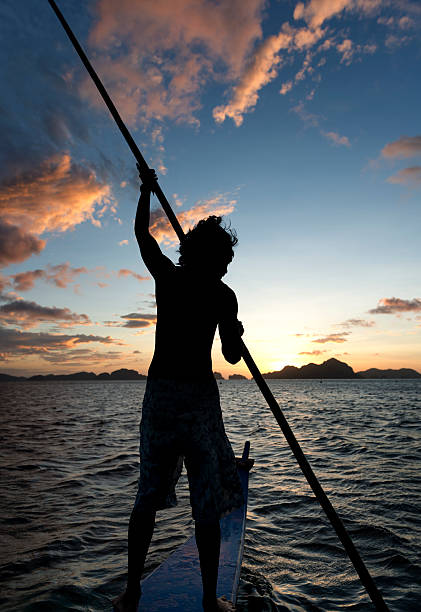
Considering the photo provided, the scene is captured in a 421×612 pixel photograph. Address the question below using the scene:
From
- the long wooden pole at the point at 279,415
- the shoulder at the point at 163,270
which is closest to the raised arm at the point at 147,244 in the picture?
the shoulder at the point at 163,270

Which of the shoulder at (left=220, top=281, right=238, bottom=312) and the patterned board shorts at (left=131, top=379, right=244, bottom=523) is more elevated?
the shoulder at (left=220, top=281, right=238, bottom=312)

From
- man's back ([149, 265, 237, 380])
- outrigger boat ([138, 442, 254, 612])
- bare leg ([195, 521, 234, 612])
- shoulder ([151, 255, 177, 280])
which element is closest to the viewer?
bare leg ([195, 521, 234, 612])

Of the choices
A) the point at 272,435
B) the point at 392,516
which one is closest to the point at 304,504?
the point at 392,516

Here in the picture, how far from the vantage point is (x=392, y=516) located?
6.11 m

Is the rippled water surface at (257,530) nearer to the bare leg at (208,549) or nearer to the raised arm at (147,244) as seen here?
the bare leg at (208,549)

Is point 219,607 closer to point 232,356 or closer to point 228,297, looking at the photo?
point 232,356

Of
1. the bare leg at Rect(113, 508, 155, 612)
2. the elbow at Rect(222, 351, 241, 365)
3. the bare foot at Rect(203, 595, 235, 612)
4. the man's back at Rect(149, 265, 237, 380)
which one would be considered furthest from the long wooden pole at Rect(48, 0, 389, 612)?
the bare leg at Rect(113, 508, 155, 612)

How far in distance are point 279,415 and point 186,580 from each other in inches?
80.2

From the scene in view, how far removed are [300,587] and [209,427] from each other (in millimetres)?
3014

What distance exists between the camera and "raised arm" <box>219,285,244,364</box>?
104 inches

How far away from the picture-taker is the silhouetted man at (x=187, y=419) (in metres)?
2.36

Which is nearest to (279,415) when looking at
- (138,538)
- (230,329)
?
(230,329)

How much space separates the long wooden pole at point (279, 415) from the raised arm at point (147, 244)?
322mm

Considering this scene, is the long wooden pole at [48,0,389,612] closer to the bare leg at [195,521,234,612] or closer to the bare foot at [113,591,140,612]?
the bare leg at [195,521,234,612]
